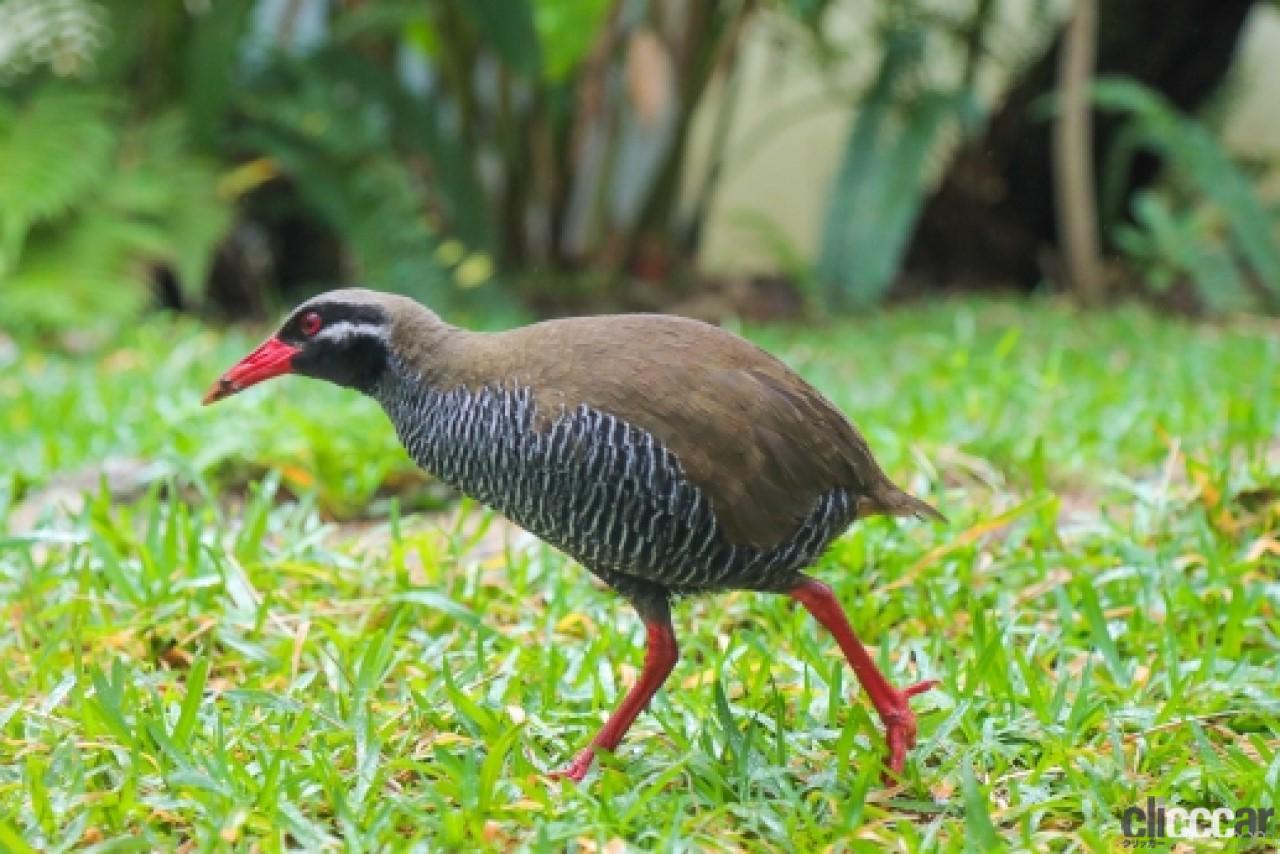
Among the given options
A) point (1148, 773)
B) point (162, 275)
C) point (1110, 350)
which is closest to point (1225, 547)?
Answer: point (1148, 773)

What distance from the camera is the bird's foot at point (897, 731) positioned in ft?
8.50

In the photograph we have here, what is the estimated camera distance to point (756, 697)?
2.89 m

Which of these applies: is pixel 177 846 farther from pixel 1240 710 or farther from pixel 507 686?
pixel 1240 710

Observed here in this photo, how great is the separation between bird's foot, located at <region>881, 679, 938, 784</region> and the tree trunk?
20.8 ft

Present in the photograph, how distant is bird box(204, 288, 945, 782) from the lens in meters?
2.47

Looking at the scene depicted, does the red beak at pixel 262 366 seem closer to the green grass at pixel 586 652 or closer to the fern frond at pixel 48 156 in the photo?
the green grass at pixel 586 652

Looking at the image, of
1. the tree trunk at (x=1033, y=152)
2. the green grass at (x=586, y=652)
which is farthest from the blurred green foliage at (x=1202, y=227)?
the green grass at (x=586, y=652)

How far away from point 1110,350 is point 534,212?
386 cm

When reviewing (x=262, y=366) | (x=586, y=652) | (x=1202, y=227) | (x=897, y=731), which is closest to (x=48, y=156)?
(x=262, y=366)

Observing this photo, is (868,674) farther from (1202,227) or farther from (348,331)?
(1202,227)

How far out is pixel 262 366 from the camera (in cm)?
278

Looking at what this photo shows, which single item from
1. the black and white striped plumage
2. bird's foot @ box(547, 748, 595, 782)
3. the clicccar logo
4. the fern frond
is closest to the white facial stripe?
the black and white striped plumage

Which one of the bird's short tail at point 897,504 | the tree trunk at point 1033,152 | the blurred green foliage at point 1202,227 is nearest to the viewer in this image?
the bird's short tail at point 897,504

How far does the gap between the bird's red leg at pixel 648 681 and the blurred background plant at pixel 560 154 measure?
448 cm
